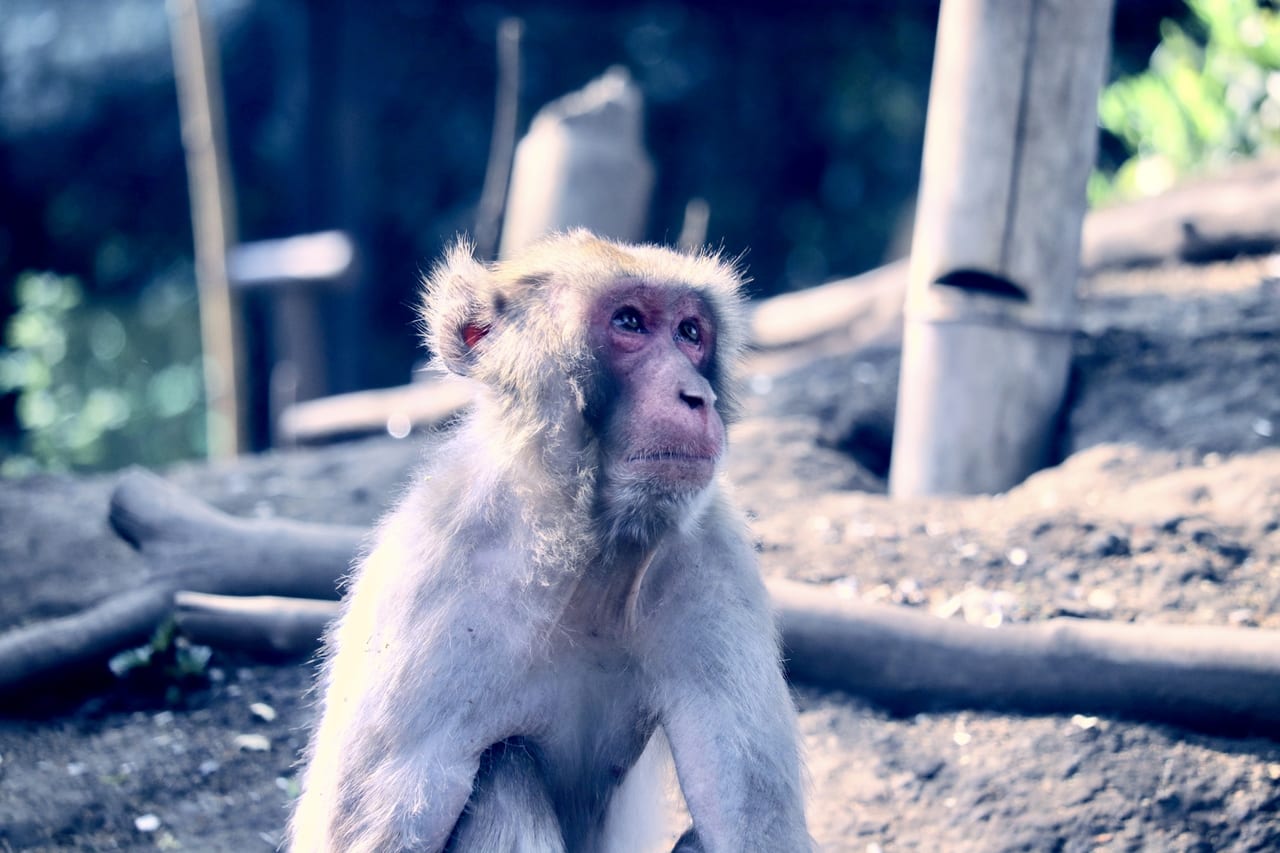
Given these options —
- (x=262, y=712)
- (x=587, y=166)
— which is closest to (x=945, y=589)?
(x=262, y=712)

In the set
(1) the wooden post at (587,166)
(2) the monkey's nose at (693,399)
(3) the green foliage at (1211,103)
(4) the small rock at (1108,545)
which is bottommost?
(4) the small rock at (1108,545)

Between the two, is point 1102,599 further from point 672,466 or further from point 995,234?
point 672,466

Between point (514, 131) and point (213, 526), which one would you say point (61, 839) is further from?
point (514, 131)

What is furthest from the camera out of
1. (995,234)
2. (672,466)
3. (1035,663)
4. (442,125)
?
(442,125)

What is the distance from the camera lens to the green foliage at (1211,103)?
7746mm

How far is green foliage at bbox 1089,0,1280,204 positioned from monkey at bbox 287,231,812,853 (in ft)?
19.4

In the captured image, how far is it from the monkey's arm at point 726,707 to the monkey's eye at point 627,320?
0.56 metres

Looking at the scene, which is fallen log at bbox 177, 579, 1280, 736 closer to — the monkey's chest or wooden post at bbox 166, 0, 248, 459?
the monkey's chest

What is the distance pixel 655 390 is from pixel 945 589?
183 centimetres

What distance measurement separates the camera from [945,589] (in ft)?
13.9

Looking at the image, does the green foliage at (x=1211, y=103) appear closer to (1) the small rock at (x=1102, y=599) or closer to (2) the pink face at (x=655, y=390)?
(1) the small rock at (x=1102, y=599)

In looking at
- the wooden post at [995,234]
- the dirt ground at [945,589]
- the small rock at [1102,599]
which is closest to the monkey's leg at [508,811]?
the dirt ground at [945,589]

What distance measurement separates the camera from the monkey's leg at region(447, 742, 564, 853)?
9.10ft

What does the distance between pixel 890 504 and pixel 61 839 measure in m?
2.96
